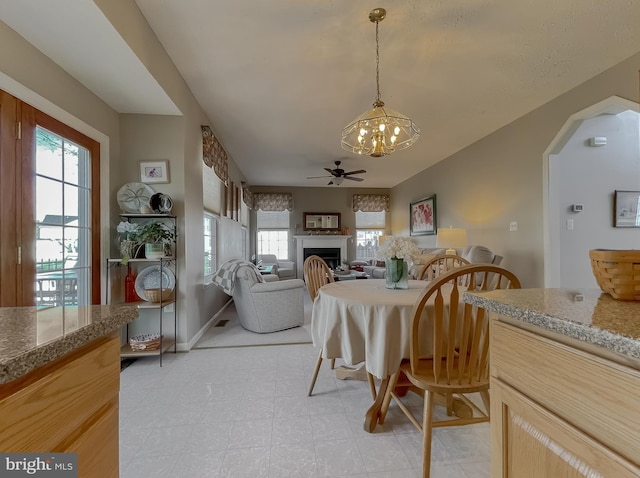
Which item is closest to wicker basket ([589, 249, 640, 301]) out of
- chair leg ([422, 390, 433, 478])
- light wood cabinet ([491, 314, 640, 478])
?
light wood cabinet ([491, 314, 640, 478])

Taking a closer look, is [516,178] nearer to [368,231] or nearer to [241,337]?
[241,337]

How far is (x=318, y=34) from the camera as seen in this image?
6.95 feet

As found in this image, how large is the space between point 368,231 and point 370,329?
267 inches

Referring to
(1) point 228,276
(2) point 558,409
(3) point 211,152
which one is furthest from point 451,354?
(3) point 211,152

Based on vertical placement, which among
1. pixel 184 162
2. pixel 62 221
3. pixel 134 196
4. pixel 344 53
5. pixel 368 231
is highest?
pixel 344 53

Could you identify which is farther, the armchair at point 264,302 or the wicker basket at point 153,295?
the armchair at point 264,302

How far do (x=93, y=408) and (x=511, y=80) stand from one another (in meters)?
3.74

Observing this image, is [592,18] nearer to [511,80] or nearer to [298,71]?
[511,80]

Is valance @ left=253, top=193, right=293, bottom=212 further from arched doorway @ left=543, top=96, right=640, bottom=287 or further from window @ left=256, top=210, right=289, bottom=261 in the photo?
arched doorway @ left=543, top=96, right=640, bottom=287

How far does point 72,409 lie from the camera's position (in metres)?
0.57

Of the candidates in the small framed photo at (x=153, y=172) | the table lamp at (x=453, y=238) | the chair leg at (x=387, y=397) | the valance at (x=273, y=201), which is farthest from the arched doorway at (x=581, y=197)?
the valance at (x=273, y=201)

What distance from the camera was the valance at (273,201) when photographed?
7402 mm

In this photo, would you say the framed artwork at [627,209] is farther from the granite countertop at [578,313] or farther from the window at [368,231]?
the window at [368,231]

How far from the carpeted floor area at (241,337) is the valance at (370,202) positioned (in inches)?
184
